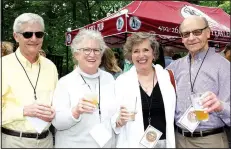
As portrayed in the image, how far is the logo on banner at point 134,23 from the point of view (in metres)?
6.01

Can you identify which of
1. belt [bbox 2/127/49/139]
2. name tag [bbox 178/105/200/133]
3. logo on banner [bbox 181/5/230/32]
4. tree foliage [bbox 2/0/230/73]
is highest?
tree foliage [bbox 2/0/230/73]

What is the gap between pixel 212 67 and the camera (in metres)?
2.93

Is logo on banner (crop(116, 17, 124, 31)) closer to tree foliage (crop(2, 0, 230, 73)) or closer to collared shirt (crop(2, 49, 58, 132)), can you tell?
collared shirt (crop(2, 49, 58, 132))

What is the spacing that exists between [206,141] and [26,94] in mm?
1634

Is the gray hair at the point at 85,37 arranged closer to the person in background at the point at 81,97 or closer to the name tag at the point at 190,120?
the person in background at the point at 81,97

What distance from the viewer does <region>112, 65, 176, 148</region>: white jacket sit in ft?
9.39

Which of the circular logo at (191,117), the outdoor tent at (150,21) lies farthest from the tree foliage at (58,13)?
the circular logo at (191,117)

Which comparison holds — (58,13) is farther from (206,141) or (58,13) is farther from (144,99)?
(206,141)

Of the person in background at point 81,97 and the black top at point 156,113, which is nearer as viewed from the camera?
the person in background at point 81,97

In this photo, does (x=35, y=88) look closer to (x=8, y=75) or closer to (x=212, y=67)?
(x=8, y=75)

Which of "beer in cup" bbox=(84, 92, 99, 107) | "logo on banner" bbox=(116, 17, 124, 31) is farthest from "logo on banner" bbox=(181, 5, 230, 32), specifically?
"beer in cup" bbox=(84, 92, 99, 107)

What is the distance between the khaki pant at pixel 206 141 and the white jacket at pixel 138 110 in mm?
167

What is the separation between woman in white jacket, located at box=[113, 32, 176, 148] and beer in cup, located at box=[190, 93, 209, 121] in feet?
0.86

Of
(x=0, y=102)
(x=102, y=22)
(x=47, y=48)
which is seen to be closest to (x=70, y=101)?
(x=0, y=102)
